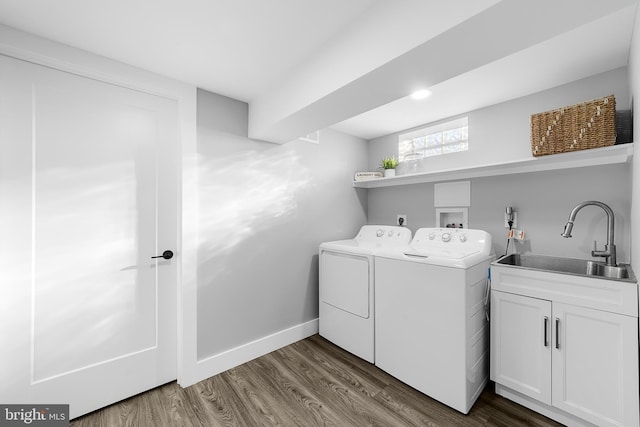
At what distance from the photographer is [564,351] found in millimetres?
1578

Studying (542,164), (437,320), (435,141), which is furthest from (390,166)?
(437,320)

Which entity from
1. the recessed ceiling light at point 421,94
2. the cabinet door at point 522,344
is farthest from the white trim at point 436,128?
the cabinet door at point 522,344

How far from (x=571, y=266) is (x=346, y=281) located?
1.66 meters

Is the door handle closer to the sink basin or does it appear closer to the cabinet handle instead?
the sink basin

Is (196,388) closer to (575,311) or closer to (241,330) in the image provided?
(241,330)

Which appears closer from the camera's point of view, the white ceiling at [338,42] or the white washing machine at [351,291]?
the white ceiling at [338,42]

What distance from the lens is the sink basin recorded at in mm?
1649

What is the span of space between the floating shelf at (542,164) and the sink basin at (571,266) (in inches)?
26.2

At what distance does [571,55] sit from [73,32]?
9.40 feet

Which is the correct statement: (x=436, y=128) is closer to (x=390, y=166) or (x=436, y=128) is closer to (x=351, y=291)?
(x=390, y=166)

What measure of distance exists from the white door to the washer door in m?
1.32

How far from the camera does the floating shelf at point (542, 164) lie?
1638 millimetres

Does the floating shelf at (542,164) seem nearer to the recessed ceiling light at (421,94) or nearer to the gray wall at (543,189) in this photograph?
the gray wall at (543,189)

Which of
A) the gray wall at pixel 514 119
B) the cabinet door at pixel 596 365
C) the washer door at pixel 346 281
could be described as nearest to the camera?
the cabinet door at pixel 596 365
